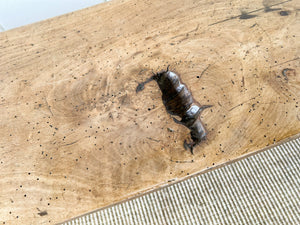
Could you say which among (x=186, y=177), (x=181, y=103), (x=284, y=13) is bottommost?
(x=186, y=177)

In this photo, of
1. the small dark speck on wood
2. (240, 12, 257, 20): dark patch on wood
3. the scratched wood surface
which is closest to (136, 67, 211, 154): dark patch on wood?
the scratched wood surface

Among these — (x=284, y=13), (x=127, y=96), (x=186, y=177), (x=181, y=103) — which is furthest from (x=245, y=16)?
(x=186, y=177)

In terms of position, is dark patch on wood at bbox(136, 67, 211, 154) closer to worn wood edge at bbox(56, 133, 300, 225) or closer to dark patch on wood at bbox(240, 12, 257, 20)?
worn wood edge at bbox(56, 133, 300, 225)

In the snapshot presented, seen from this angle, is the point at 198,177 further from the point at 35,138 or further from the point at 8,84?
the point at 8,84

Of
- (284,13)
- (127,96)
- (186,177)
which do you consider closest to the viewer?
(186,177)

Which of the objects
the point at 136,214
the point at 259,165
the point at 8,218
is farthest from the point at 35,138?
the point at 259,165

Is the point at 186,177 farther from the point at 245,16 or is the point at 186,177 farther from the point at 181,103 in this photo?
the point at 245,16

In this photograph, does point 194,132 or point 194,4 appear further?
point 194,4

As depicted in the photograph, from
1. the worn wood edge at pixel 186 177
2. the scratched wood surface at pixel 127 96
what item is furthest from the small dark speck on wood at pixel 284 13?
the worn wood edge at pixel 186 177
